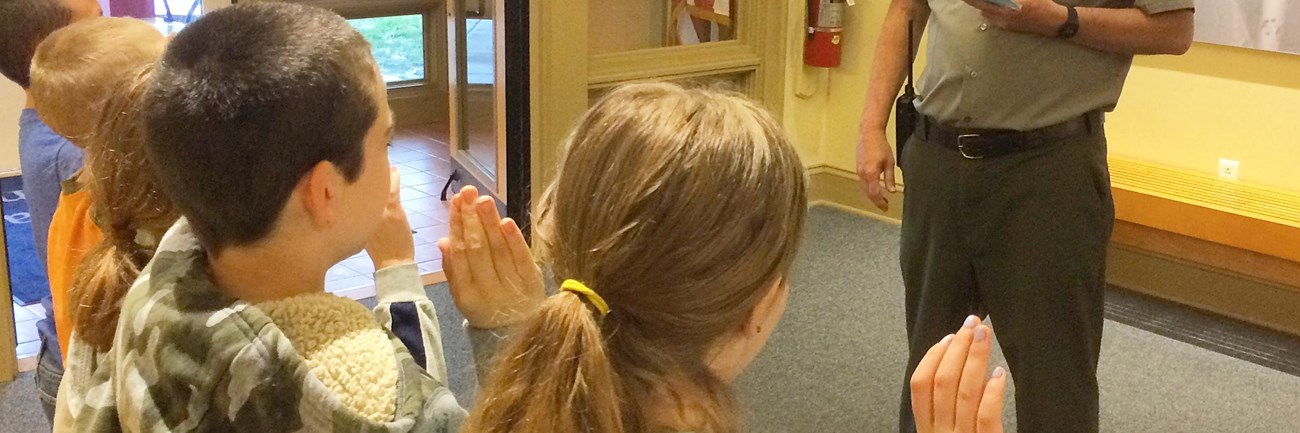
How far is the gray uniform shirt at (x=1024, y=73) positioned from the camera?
1.94 metres

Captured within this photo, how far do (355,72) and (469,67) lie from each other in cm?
349

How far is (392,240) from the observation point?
4.01 feet

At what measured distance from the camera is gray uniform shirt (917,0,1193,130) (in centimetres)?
194

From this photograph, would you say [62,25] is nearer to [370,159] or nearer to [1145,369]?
[370,159]

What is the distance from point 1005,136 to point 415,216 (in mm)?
2674

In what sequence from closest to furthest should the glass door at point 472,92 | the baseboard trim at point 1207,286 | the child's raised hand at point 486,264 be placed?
the child's raised hand at point 486,264
the baseboard trim at point 1207,286
the glass door at point 472,92

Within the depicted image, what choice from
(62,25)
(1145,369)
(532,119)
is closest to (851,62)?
(532,119)

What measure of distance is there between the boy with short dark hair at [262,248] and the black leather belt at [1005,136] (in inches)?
49.1

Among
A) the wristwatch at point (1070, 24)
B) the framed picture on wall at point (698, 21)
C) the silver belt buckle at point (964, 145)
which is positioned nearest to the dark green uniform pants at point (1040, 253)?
the silver belt buckle at point (964, 145)

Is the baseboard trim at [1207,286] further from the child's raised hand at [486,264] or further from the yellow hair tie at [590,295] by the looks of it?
the yellow hair tie at [590,295]

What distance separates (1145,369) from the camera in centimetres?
294

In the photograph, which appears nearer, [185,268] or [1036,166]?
[185,268]

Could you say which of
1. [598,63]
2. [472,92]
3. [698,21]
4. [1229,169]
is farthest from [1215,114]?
[472,92]

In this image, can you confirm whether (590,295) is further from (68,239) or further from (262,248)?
(68,239)
